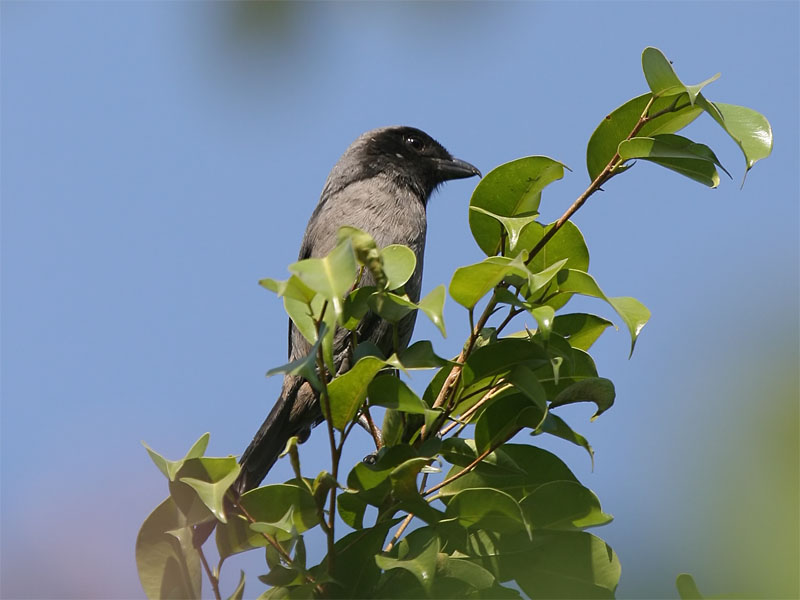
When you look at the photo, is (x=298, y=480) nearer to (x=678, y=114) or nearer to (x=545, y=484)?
(x=545, y=484)

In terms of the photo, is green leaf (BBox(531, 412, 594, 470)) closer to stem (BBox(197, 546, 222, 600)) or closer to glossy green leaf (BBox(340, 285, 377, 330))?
glossy green leaf (BBox(340, 285, 377, 330))

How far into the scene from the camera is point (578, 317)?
2.57 m

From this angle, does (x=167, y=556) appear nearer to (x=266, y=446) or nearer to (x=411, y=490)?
(x=411, y=490)

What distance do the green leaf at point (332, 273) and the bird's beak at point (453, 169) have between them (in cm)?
395

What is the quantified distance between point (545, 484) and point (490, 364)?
33 cm

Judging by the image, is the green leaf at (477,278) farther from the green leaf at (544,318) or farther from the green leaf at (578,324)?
the green leaf at (578,324)

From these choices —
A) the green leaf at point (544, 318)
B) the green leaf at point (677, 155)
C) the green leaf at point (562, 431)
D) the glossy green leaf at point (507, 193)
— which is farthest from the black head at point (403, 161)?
the green leaf at point (544, 318)

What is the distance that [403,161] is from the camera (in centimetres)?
559

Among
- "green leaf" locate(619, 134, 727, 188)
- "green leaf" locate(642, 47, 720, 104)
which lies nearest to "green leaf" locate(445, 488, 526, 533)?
"green leaf" locate(619, 134, 727, 188)

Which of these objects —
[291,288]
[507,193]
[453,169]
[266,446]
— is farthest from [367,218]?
[291,288]

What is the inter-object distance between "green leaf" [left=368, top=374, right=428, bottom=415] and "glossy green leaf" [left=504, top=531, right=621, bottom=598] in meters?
0.48

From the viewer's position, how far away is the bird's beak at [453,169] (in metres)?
5.72

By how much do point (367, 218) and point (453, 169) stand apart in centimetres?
114

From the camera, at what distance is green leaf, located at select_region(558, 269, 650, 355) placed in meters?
2.15
